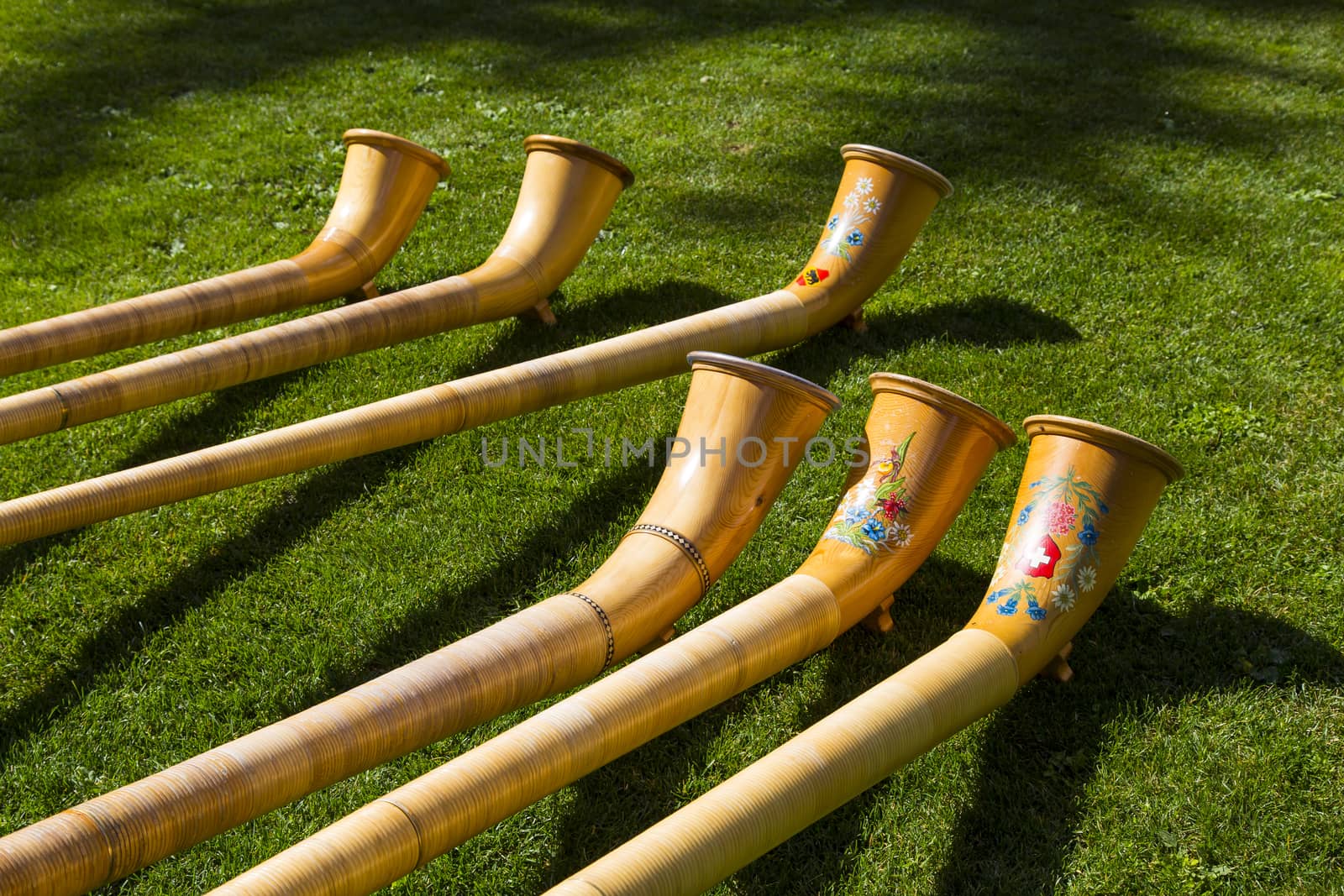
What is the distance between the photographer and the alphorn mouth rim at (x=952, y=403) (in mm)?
2648

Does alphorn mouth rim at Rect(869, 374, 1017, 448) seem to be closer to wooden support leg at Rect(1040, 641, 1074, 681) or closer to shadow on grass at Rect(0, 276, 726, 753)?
wooden support leg at Rect(1040, 641, 1074, 681)

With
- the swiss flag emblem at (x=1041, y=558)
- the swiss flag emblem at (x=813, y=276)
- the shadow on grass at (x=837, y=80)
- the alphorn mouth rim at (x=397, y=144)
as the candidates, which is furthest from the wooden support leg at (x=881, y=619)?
the shadow on grass at (x=837, y=80)

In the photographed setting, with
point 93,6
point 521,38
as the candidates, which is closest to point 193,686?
point 521,38

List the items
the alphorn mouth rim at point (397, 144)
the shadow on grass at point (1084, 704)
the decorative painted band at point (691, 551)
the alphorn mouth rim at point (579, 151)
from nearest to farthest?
1. the shadow on grass at point (1084, 704)
2. the decorative painted band at point (691, 551)
3. the alphorn mouth rim at point (579, 151)
4. the alphorn mouth rim at point (397, 144)

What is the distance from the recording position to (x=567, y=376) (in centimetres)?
318

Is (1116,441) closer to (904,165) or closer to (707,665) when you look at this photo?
(707,665)

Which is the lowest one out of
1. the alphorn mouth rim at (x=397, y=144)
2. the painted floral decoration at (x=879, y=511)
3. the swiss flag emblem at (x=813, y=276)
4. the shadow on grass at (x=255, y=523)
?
the shadow on grass at (x=255, y=523)

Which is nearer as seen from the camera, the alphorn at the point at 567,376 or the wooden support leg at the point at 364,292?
the alphorn at the point at 567,376

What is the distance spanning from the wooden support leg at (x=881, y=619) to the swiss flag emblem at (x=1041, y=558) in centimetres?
34

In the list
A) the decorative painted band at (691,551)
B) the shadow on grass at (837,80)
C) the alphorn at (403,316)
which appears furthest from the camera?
the shadow on grass at (837,80)

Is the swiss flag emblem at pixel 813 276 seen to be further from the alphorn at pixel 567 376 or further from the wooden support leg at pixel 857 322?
the wooden support leg at pixel 857 322

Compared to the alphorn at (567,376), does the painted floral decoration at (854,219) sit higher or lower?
higher

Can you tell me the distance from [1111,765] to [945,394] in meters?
0.94

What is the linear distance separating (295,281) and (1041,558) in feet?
8.67
